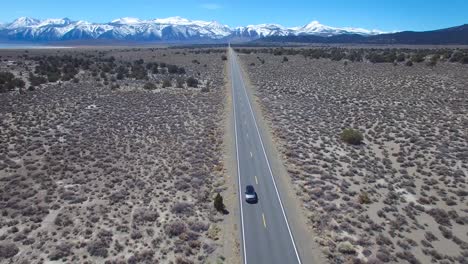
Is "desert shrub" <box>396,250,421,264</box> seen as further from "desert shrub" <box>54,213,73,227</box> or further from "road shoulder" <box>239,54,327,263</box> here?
"desert shrub" <box>54,213,73,227</box>

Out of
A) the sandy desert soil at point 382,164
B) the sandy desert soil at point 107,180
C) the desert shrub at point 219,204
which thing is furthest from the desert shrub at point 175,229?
the sandy desert soil at point 382,164

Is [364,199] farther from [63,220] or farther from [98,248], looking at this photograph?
[63,220]

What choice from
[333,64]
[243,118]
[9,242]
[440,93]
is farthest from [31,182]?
[333,64]

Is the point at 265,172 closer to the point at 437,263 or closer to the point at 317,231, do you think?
the point at 317,231

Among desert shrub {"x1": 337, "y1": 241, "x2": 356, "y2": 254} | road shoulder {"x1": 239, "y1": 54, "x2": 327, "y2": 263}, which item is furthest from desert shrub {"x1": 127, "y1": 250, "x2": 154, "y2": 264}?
desert shrub {"x1": 337, "y1": 241, "x2": 356, "y2": 254}

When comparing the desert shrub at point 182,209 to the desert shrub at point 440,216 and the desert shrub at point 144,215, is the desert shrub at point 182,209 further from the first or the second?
the desert shrub at point 440,216
